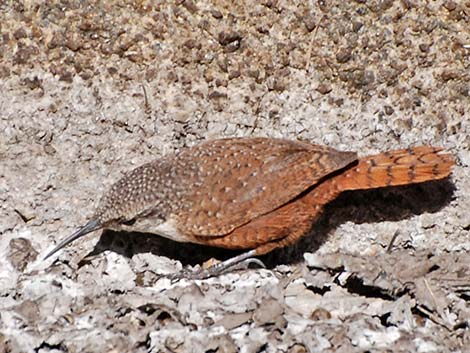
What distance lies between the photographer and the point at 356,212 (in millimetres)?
7617

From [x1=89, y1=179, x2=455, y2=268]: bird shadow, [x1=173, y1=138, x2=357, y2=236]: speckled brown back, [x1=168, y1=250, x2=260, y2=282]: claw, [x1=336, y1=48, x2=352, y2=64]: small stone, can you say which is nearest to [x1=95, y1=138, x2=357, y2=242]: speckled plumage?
[x1=173, y1=138, x2=357, y2=236]: speckled brown back

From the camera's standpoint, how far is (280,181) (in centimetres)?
702

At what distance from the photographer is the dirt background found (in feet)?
23.4

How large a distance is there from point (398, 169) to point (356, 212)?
0.65 metres

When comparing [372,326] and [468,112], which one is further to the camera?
[468,112]

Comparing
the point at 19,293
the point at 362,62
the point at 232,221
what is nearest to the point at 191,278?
the point at 232,221

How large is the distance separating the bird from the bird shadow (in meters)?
0.33

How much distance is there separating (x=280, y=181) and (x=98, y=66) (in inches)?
49.3

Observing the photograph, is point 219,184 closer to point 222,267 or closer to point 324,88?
point 222,267

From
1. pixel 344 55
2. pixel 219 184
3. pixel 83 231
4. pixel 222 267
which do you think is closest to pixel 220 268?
pixel 222 267

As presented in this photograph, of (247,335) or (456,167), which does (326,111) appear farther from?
(247,335)

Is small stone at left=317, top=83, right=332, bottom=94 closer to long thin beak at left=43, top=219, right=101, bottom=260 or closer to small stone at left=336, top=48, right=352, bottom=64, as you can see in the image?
small stone at left=336, top=48, right=352, bottom=64

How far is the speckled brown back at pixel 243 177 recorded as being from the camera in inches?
275

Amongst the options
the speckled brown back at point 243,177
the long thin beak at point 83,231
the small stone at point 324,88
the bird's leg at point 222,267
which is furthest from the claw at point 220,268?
the small stone at point 324,88
